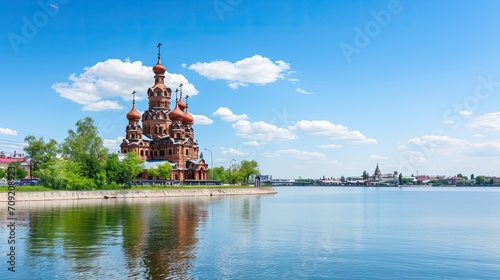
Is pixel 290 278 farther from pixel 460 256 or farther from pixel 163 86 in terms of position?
pixel 163 86

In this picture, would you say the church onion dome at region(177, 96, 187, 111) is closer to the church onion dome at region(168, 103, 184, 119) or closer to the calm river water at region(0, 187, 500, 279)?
the church onion dome at region(168, 103, 184, 119)

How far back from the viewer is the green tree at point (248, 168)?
14250cm

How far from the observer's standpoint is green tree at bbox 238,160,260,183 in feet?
468

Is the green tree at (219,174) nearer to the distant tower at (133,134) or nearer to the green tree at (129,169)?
the distant tower at (133,134)

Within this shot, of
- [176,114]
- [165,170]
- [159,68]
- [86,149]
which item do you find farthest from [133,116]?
[86,149]

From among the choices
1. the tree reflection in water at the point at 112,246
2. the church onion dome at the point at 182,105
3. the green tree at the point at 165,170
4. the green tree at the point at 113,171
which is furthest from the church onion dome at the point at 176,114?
the tree reflection in water at the point at 112,246

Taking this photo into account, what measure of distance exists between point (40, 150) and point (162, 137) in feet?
115

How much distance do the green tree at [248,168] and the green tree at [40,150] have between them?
60367mm

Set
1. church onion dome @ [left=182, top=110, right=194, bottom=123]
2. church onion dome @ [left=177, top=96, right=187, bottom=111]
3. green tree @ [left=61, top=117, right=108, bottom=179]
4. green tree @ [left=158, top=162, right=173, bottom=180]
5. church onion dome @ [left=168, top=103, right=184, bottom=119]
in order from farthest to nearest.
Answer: church onion dome @ [left=177, top=96, right=187, bottom=111] < church onion dome @ [left=182, top=110, right=194, bottom=123] < church onion dome @ [left=168, top=103, right=184, bottom=119] < green tree @ [left=158, top=162, right=173, bottom=180] < green tree @ [left=61, top=117, right=108, bottom=179]

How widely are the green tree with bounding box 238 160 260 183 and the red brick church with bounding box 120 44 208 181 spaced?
18.0 metres

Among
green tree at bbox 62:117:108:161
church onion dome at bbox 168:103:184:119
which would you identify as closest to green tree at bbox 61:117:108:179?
green tree at bbox 62:117:108:161

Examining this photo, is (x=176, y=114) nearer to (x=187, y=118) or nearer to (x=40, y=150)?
(x=187, y=118)

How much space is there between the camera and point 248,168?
143500mm

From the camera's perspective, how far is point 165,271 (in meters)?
21.7
